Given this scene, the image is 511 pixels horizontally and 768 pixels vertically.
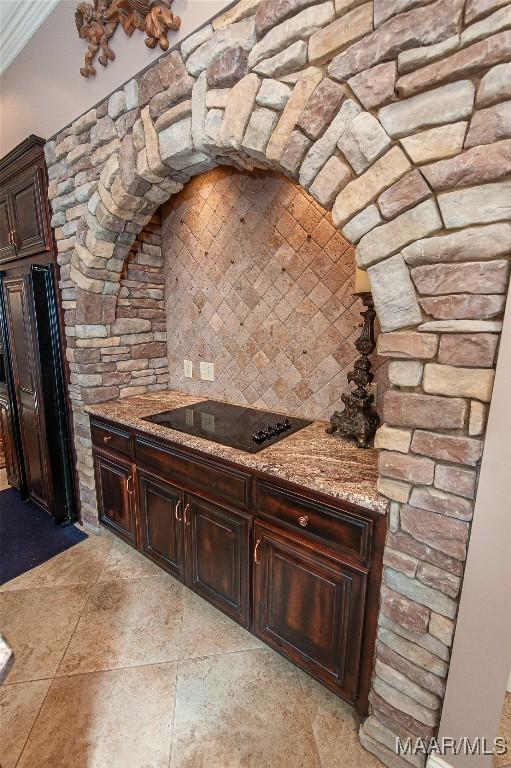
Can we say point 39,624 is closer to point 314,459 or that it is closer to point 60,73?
point 314,459

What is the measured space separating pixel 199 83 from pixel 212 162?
271 mm

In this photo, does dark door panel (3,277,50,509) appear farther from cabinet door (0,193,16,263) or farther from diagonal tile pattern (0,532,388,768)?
diagonal tile pattern (0,532,388,768)

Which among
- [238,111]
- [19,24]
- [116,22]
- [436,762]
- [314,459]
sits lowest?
[436,762]

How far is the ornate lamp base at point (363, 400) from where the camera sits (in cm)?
154

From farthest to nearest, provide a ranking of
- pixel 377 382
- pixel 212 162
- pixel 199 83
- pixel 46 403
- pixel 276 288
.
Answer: pixel 46 403 < pixel 276 288 < pixel 377 382 < pixel 212 162 < pixel 199 83

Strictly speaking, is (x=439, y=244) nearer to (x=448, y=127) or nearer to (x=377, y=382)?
(x=448, y=127)

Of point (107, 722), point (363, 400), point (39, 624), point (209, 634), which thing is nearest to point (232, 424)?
point (363, 400)

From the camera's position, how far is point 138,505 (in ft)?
6.86

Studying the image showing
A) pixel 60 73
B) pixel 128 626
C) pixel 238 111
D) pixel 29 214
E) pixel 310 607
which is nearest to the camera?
pixel 238 111

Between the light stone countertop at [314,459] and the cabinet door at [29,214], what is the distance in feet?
4.53

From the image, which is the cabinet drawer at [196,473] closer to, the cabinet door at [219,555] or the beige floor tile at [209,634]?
the cabinet door at [219,555]

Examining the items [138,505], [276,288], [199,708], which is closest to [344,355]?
[276,288]

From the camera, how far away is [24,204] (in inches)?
94.0

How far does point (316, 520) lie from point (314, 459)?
0.25 meters
